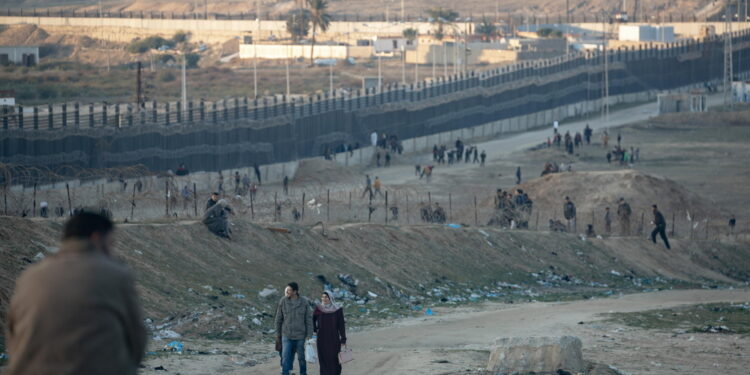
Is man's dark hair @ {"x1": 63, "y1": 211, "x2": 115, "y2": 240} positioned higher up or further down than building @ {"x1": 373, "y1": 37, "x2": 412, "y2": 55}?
further down

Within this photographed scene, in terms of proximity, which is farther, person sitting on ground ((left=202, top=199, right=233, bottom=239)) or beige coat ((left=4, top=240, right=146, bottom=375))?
person sitting on ground ((left=202, top=199, right=233, bottom=239))

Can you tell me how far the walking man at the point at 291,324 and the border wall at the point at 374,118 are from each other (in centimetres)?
2807

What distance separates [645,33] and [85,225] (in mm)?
123324

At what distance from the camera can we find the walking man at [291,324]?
1288 centimetres

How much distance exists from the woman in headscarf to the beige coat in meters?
7.99

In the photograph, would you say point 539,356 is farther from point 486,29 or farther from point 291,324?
point 486,29

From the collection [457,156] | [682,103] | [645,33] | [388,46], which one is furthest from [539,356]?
[645,33]

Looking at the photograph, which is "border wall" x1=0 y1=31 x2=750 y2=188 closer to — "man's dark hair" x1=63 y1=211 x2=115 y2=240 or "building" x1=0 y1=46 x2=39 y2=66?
"man's dark hair" x1=63 y1=211 x2=115 y2=240

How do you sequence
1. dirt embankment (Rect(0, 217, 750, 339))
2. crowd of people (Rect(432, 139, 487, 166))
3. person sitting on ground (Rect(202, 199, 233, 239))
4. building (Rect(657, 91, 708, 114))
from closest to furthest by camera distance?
dirt embankment (Rect(0, 217, 750, 339))
person sitting on ground (Rect(202, 199, 233, 239))
crowd of people (Rect(432, 139, 487, 166))
building (Rect(657, 91, 708, 114))

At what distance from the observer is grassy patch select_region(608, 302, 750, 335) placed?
774 inches

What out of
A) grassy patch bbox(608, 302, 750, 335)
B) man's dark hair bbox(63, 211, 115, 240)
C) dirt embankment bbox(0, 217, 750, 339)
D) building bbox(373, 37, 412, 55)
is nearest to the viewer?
man's dark hair bbox(63, 211, 115, 240)

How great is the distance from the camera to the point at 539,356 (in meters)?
13.7

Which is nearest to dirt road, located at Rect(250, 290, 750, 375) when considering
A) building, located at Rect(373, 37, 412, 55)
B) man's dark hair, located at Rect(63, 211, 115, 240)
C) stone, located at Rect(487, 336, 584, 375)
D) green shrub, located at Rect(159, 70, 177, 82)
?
stone, located at Rect(487, 336, 584, 375)

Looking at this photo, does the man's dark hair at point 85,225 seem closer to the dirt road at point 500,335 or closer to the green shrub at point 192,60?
the dirt road at point 500,335
